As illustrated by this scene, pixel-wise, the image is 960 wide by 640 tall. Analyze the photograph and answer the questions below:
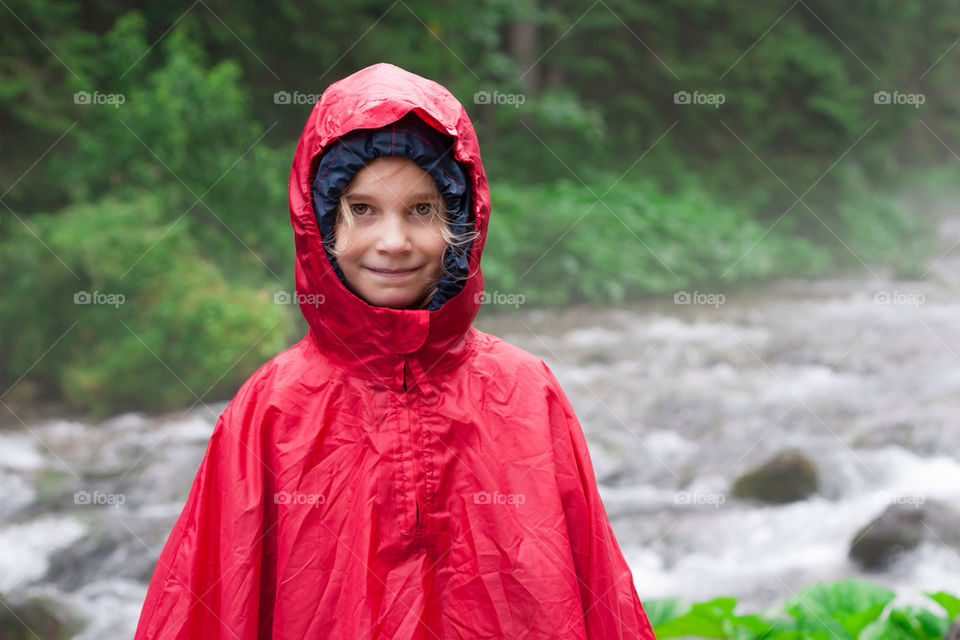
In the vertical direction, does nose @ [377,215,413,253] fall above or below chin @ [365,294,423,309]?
above

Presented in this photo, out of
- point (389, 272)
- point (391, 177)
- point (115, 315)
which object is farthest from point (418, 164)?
point (115, 315)

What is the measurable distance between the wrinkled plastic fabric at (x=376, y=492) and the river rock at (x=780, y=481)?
2.93m

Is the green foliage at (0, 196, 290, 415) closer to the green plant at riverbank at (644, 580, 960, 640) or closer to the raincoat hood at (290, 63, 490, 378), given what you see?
the green plant at riverbank at (644, 580, 960, 640)

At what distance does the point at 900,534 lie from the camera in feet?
13.5

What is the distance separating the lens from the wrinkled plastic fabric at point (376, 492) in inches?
61.3

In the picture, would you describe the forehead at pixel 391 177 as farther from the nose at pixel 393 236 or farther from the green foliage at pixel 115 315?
the green foliage at pixel 115 315

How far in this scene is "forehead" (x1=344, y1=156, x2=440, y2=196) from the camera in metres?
1.55

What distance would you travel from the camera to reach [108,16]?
4414 mm

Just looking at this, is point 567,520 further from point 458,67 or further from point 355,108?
point 458,67

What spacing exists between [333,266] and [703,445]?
134 inches

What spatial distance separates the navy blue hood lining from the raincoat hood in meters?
0.01

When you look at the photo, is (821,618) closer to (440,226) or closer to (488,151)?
(440,226)

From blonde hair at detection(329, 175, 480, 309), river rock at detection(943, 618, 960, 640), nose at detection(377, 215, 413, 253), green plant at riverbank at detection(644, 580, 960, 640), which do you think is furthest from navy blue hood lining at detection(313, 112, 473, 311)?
river rock at detection(943, 618, 960, 640)

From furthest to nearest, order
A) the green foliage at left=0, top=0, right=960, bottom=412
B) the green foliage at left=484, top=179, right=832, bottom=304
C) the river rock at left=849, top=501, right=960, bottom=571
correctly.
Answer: the green foliage at left=484, top=179, right=832, bottom=304
the green foliage at left=0, top=0, right=960, bottom=412
the river rock at left=849, top=501, right=960, bottom=571
